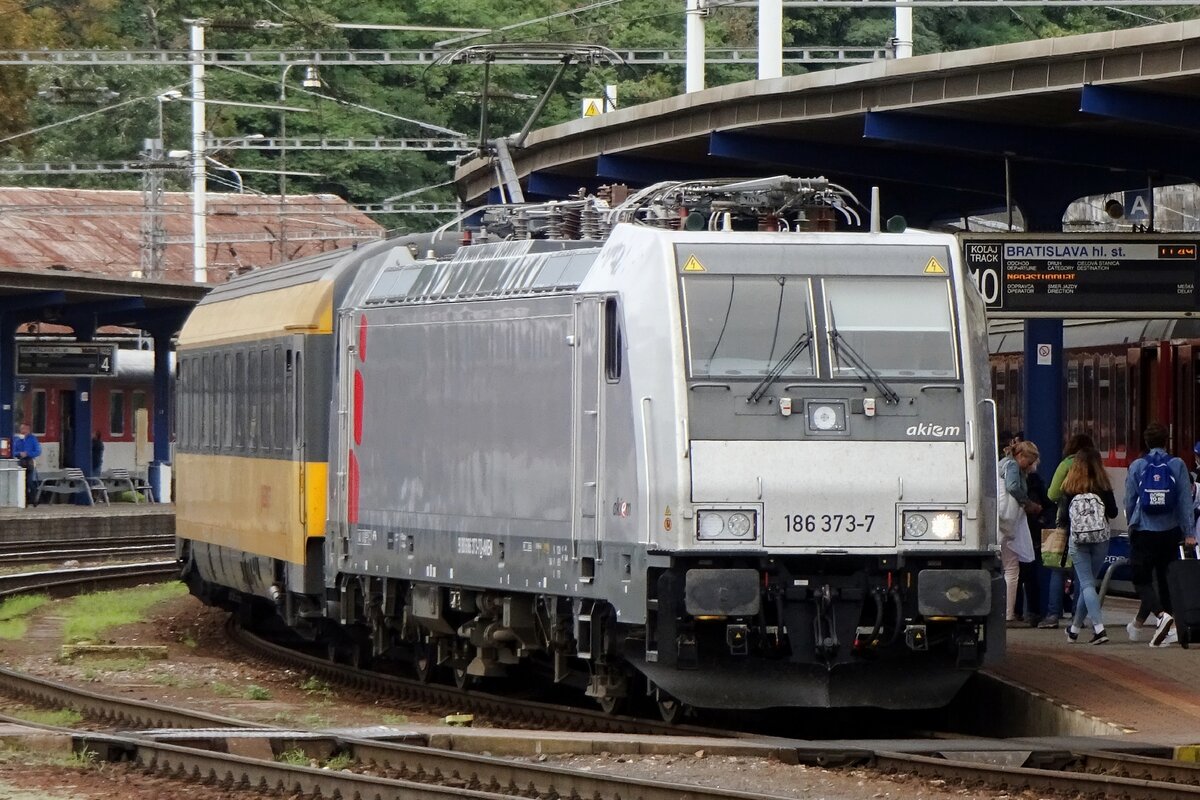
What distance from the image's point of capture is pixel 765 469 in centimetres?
1249

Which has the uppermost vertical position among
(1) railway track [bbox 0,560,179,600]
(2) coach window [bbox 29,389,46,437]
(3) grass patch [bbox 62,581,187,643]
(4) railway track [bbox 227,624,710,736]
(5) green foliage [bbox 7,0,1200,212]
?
(5) green foliage [bbox 7,0,1200,212]

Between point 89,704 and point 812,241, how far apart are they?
5.64 m

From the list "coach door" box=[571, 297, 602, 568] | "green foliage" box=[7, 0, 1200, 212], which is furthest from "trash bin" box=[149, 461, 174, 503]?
"coach door" box=[571, 297, 602, 568]

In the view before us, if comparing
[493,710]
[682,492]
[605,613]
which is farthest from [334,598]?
[682,492]

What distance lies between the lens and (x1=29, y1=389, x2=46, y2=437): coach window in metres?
52.5

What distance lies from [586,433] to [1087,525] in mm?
4793

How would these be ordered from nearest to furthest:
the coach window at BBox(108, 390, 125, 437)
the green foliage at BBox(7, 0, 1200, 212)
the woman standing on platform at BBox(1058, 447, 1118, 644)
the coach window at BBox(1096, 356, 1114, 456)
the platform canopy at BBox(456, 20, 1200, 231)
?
1. the platform canopy at BBox(456, 20, 1200, 231)
2. the woman standing on platform at BBox(1058, 447, 1118, 644)
3. the coach window at BBox(1096, 356, 1114, 456)
4. the coach window at BBox(108, 390, 125, 437)
5. the green foliage at BBox(7, 0, 1200, 212)

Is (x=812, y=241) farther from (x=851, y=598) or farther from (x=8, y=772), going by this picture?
(x=8, y=772)

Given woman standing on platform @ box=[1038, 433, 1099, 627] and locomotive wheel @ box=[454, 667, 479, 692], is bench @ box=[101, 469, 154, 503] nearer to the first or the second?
woman standing on platform @ box=[1038, 433, 1099, 627]

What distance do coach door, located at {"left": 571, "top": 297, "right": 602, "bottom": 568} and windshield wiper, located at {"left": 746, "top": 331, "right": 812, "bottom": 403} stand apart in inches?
42.5

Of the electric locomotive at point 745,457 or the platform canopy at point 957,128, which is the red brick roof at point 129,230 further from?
the electric locomotive at point 745,457

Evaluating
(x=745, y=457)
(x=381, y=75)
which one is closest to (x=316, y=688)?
(x=745, y=457)

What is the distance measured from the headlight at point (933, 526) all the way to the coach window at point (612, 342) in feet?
6.17

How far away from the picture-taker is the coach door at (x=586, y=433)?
521 inches
